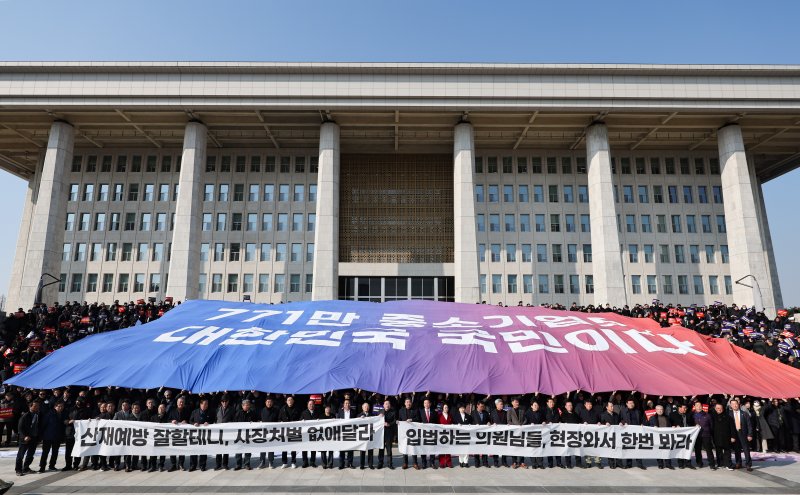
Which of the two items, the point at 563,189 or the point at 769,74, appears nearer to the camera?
the point at 769,74

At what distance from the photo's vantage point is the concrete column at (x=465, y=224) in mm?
36469

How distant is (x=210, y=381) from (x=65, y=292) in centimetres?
3824

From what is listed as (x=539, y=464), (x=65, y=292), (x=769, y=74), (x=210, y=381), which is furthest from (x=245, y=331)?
(x=769, y=74)

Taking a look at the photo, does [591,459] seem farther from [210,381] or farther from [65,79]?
[65,79]

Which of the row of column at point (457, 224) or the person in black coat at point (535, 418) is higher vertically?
the row of column at point (457, 224)

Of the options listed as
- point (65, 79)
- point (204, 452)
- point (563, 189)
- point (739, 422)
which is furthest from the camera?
point (563, 189)

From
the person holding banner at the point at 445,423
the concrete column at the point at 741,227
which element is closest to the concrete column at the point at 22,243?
the person holding banner at the point at 445,423

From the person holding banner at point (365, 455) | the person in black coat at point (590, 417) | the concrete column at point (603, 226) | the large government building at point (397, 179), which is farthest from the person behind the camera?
the large government building at point (397, 179)

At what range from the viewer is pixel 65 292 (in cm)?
4300

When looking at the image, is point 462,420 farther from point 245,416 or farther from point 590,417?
point 245,416

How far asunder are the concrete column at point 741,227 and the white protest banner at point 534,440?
29.8 m

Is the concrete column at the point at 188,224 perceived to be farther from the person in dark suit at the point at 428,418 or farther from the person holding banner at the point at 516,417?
the person holding banner at the point at 516,417

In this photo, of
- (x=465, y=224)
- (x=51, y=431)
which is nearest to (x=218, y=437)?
(x=51, y=431)

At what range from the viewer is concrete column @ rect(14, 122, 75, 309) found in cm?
3712
